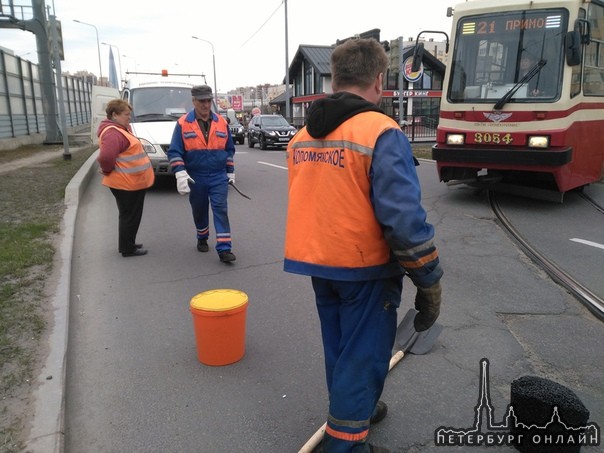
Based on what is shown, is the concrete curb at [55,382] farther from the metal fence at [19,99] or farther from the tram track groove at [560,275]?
the metal fence at [19,99]

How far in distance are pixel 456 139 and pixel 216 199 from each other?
4.48 meters

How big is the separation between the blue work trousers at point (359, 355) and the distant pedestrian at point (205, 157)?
3.66 meters

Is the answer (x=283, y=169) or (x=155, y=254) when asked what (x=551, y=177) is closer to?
(x=155, y=254)

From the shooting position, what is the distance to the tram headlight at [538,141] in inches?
297

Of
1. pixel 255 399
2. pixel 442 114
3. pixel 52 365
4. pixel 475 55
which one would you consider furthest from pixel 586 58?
pixel 52 365

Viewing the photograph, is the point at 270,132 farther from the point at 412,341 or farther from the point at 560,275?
the point at 412,341

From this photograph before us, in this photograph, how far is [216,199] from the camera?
5.93m

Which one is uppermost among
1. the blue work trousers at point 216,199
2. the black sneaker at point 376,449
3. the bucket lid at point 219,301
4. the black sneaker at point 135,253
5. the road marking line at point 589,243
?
the blue work trousers at point 216,199

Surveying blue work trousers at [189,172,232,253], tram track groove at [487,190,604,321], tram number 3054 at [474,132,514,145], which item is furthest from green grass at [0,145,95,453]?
tram number 3054 at [474,132,514,145]

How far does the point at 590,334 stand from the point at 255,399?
8.94 ft

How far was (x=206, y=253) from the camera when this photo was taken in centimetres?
637

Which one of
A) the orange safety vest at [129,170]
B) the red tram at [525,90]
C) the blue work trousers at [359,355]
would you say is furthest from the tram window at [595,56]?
the blue work trousers at [359,355]

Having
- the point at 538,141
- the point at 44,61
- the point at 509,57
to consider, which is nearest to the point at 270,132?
the point at 44,61

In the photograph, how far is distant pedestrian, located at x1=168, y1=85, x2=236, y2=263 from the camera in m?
5.84
